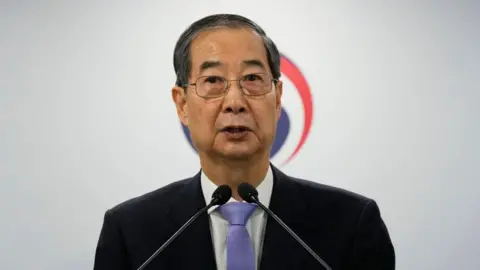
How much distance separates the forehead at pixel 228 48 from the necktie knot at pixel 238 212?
0.32 meters

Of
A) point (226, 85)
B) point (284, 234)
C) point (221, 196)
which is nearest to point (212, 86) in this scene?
point (226, 85)

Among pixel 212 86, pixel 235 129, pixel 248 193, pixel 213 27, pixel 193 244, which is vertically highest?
pixel 213 27

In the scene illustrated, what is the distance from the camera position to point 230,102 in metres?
1.10

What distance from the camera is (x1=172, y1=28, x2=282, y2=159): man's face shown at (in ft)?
3.63

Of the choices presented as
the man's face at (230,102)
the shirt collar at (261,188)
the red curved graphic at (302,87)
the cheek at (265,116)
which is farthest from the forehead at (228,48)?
the red curved graphic at (302,87)

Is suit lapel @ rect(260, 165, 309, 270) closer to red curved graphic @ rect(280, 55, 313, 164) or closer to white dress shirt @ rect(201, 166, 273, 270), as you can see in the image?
white dress shirt @ rect(201, 166, 273, 270)

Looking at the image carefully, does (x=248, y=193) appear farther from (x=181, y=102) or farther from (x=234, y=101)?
(x=181, y=102)

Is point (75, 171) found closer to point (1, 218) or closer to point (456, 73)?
point (1, 218)

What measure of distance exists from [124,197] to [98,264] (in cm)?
44

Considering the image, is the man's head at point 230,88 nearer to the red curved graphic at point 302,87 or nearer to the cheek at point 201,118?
the cheek at point 201,118

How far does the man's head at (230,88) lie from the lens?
3.64 ft

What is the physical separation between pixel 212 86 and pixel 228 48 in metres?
0.10

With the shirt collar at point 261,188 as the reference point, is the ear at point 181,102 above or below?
above

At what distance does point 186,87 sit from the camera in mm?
1190
